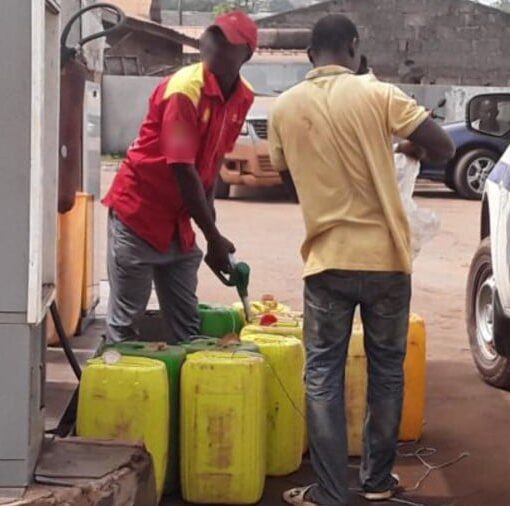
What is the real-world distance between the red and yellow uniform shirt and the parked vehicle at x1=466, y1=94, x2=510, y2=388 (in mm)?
1739

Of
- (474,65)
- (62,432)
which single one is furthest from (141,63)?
(62,432)

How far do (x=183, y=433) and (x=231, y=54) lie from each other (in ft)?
5.32

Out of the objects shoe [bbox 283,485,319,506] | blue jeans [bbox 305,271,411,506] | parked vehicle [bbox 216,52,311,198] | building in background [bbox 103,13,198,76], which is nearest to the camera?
blue jeans [bbox 305,271,411,506]

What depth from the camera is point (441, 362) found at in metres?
7.57

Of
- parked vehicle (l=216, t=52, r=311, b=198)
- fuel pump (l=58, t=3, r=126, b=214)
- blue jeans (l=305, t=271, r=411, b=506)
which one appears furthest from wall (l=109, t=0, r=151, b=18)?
blue jeans (l=305, t=271, r=411, b=506)

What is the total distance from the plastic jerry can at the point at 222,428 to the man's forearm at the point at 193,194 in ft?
2.02

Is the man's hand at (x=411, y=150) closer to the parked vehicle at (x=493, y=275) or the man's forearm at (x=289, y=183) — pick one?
the man's forearm at (x=289, y=183)

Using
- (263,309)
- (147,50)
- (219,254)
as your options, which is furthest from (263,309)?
(147,50)

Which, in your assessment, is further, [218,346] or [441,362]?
[441,362]

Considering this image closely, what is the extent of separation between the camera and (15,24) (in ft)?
10.0

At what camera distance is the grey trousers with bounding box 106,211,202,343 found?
204 inches

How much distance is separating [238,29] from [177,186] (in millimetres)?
726

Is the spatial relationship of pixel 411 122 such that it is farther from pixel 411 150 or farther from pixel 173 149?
pixel 173 149

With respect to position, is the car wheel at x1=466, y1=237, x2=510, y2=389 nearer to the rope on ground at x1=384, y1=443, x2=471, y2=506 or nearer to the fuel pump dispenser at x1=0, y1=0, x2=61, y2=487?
the rope on ground at x1=384, y1=443, x2=471, y2=506
